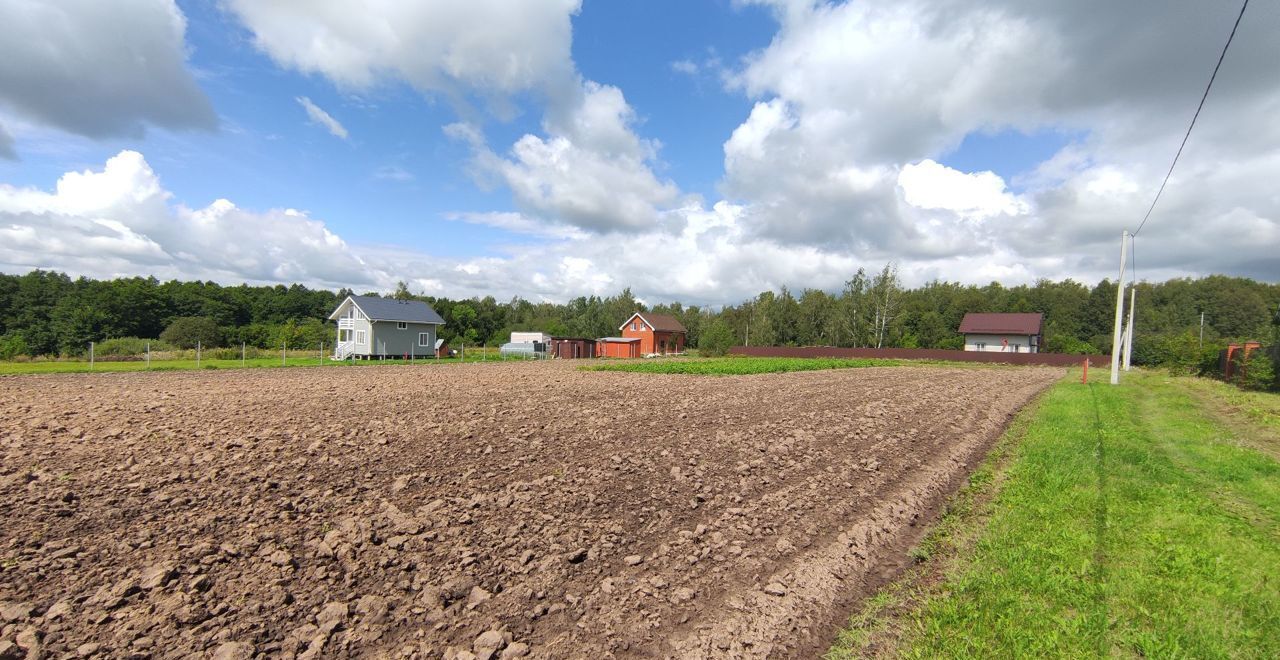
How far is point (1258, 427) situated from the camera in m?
14.4

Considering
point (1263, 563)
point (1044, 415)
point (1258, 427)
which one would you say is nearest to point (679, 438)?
point (1263, 563)

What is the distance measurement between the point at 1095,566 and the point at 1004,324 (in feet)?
220

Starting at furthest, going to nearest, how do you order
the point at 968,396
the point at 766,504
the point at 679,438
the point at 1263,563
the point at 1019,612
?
the point at 968,396 < the point at 679,438 < the point at 766,504 < the point at 1263,563 < the point at 1019,612

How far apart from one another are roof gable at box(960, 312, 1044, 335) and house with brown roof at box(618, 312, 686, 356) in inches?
1288

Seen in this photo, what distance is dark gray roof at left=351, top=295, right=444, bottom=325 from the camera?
1731 inches

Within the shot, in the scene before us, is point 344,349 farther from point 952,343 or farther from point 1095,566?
point 952,343

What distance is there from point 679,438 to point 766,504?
3822mm

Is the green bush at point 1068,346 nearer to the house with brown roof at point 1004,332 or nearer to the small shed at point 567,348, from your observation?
the house with brown roof at point 1004,332

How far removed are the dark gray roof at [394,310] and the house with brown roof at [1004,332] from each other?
56830 millimetres

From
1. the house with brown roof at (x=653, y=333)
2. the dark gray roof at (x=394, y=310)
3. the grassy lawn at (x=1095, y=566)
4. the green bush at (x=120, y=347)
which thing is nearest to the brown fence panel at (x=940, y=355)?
the house with brown roof at (x=653, y=333)

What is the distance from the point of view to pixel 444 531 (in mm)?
5852

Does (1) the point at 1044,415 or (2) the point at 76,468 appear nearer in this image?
(2) the point at 76,468

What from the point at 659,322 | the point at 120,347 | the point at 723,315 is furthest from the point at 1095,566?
the point at 723,315

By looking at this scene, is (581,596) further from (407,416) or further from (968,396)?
(968,396)
